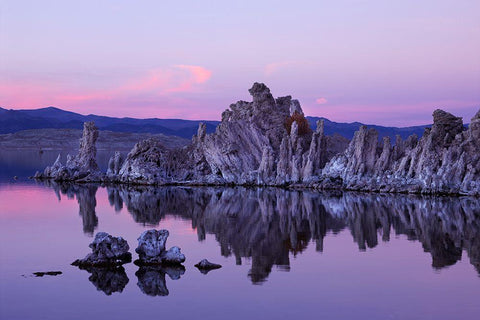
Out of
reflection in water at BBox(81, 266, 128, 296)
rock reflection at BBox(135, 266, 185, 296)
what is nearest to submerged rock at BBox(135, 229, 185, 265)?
rock reflection at BBox(135, 266, 185, 296)

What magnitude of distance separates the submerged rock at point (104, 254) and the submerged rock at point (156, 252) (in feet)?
2.74

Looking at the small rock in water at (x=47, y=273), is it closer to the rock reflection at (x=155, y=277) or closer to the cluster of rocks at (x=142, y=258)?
the cluster of rocks at (x=142, y=258)

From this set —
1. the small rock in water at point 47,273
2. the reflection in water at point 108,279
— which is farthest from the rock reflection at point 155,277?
the small rock in water at point 47,273

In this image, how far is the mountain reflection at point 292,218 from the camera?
37.7 metres

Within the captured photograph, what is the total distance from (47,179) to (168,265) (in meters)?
72.9

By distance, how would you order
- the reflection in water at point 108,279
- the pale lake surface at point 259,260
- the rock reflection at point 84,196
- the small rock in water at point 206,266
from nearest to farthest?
1. the pale lake surface at point 259,260
2. the reflection in water at point 108,279
3. the small rock in water at point 206,266
4. the rock reflection at point 84,196

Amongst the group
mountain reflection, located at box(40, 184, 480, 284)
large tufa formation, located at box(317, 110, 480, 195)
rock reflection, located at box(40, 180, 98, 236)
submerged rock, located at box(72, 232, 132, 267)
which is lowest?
rock reflection, located at box(40, 180, 98, 236)

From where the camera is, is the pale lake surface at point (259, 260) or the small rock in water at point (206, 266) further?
the small rock in water at point (206, 266)

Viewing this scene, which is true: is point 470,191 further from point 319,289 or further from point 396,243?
point 319,289

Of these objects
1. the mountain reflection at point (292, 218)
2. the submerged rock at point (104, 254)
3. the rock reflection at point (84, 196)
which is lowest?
the rock reflection at point (84, 196)

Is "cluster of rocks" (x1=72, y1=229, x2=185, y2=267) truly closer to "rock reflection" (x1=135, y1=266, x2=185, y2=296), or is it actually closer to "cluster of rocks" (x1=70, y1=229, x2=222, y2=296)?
"cluster of rocks" (x1=70, y1=229, x2=222, y2=296)

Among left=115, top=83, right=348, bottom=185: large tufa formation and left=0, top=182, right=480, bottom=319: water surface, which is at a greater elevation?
left=115, top=83, right=348, bottom=185: large tufa formation

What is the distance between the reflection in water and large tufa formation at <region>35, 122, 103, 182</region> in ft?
221

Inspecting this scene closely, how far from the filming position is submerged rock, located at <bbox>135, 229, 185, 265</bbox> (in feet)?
106
